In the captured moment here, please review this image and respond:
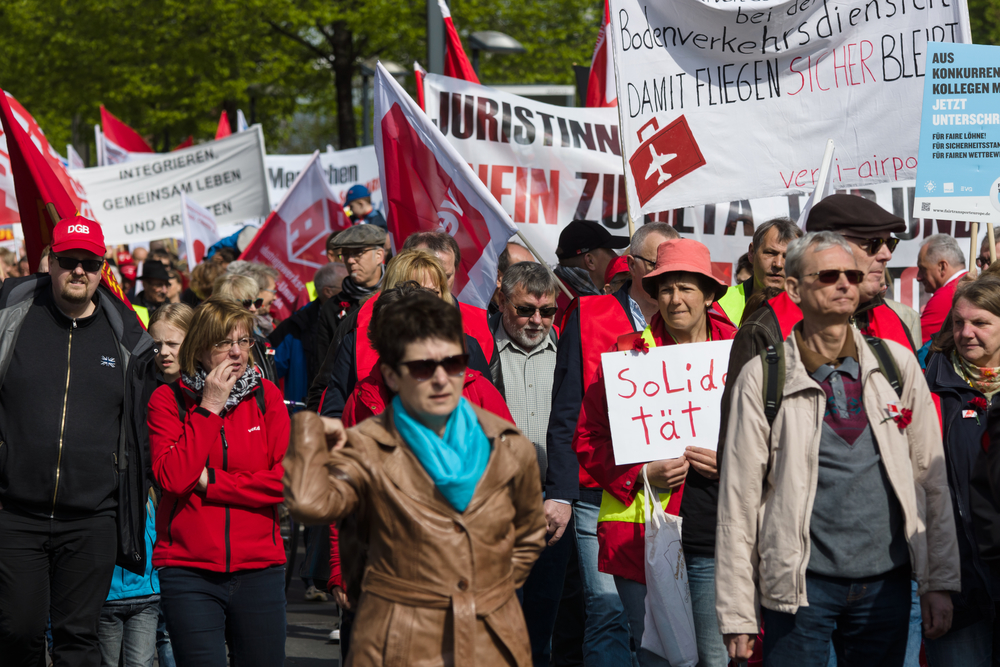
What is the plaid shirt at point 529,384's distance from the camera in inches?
237

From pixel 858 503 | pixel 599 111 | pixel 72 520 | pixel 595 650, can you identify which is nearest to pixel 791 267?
pixel 858 503

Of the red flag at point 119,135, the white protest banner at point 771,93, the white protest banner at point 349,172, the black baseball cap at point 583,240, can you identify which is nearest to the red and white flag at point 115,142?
the red flag at point 119,135

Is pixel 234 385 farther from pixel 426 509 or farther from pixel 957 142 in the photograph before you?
pixel 957 142

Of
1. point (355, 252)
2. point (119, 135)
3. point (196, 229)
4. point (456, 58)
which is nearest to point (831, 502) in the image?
point (355, 252)

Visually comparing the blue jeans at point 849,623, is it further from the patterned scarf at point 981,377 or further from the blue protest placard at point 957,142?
the blue protest placard at point 957,142

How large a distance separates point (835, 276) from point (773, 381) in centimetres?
37

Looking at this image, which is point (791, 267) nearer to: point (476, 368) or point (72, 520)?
point (476, 368)

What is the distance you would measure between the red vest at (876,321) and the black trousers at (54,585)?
3.05 m

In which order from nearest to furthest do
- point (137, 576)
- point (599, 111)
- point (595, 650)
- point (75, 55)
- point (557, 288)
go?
point (595, 650)
point (137, 576)
point (557, 288)
point (599, 111)
point (75, 55)

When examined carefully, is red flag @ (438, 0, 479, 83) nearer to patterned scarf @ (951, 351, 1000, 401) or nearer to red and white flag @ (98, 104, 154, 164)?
patterned scarf @ (951, 351, 1000, 401)

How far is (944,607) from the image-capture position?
144 inches

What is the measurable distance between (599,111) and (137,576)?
4.56 meters

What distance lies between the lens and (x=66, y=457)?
515 centimetres

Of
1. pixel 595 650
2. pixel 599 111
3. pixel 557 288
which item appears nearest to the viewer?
pixel 595 650
